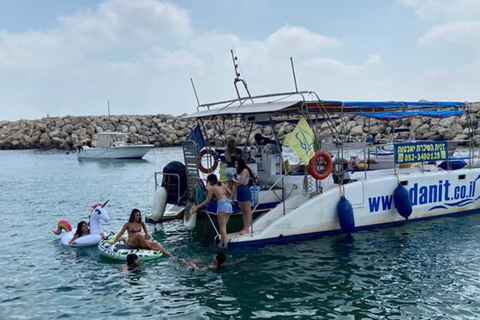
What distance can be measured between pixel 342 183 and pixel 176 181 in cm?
491

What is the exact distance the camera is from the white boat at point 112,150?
2007 inches

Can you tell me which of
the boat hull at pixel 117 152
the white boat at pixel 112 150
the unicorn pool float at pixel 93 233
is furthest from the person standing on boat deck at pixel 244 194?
the boat hull at pixel 117 152

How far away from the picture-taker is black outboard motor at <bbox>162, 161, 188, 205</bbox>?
47.4 ft

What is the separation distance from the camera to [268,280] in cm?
1018

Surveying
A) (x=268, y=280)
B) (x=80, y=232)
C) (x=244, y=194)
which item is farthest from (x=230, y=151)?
(x=80, y=232)

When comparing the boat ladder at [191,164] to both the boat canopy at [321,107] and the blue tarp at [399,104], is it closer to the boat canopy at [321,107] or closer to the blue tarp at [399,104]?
the boat canopy at [321,107]

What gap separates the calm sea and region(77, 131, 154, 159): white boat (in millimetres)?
35779

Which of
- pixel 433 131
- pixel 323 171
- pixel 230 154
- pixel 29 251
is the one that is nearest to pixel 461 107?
pixel 323 171

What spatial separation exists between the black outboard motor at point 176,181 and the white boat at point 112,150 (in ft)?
120

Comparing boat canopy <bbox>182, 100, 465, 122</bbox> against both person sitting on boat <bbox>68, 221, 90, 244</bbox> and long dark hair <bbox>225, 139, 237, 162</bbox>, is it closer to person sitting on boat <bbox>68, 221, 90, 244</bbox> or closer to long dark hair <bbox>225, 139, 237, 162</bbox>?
long dark hair <bbox>225, 139, 237, 162</bbox>

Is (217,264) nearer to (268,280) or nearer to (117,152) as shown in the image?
(268,280)

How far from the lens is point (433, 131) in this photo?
4581 cm

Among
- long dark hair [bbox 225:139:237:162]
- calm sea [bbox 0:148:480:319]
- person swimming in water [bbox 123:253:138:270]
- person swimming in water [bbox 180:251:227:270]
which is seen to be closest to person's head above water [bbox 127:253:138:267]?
person swimming in water [bbox 123:253:138:270]

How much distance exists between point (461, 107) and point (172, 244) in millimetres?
10431
